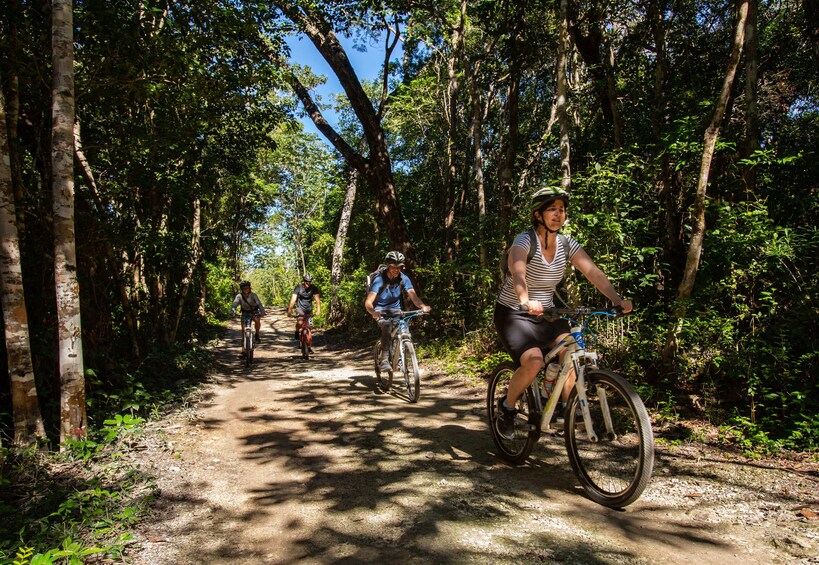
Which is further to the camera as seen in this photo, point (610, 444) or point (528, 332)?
point (610, 444)

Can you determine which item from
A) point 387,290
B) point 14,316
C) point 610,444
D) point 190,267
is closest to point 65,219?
point 14,316

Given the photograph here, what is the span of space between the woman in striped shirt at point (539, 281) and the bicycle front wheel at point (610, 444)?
211 millimetres

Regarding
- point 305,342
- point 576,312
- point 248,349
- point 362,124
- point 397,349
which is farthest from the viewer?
point 362,124

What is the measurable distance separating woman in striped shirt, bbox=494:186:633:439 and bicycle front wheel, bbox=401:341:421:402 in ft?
8.64

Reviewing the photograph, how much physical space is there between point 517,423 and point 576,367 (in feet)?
3.55

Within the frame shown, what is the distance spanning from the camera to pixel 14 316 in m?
4.23

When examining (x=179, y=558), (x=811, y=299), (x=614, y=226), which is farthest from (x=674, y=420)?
(x=179, y=558)

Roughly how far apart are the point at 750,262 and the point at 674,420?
5.84 feet

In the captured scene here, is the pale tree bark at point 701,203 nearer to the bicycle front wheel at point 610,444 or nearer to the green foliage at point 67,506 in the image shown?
the bicycle front wheel at point 610,444

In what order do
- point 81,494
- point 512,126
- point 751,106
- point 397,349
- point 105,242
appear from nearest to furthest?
point 81,494 < point 751,106 < point 397,349 < point 105,242 < point 512,126

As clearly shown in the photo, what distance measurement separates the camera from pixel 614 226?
5797mm

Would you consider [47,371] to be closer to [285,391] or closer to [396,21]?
[285,391]

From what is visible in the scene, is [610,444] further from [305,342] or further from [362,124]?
[362,124]

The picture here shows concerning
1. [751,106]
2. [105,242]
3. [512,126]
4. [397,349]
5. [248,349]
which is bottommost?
[248,349]
